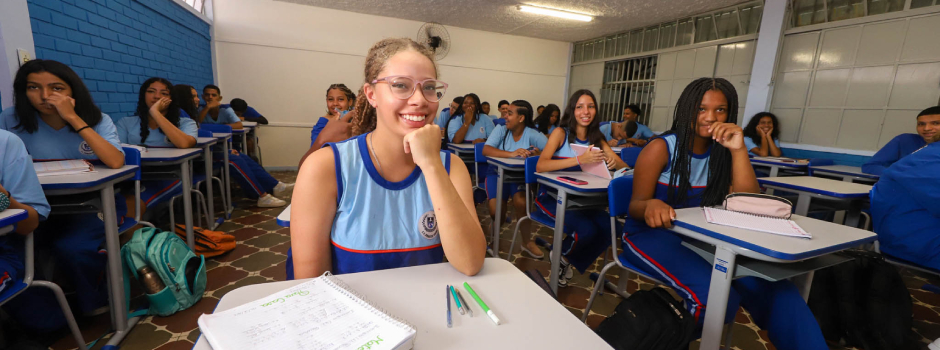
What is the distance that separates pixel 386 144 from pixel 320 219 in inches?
10.5

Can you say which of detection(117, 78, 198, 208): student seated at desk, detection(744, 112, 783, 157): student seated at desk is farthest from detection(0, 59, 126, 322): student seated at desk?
detection(744, 112, 783, 157): student seated at desk

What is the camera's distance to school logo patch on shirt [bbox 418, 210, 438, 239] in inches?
41.7

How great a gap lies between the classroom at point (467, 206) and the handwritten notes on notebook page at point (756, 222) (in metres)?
0.02

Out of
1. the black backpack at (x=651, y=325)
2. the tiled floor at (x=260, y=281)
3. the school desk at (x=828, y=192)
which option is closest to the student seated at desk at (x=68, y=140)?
the tiled floor at (x=260, y=281)

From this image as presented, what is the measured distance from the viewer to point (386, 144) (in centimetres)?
105

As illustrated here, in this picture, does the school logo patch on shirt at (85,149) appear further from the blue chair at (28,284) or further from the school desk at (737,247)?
the school desk at (737,247)

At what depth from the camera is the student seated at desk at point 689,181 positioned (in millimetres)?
1468

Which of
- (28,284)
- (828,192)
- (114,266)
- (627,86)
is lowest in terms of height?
(114,266)

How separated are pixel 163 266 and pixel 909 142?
19.7ft

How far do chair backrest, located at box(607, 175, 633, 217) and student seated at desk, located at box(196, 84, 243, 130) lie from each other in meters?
4.92

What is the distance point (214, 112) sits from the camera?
4.94 metres

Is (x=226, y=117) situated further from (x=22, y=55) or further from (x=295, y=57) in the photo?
(x=22, y=55)

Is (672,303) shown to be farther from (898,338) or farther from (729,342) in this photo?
(898,338)

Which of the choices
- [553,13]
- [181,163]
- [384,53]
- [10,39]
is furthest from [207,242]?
[553,13]
